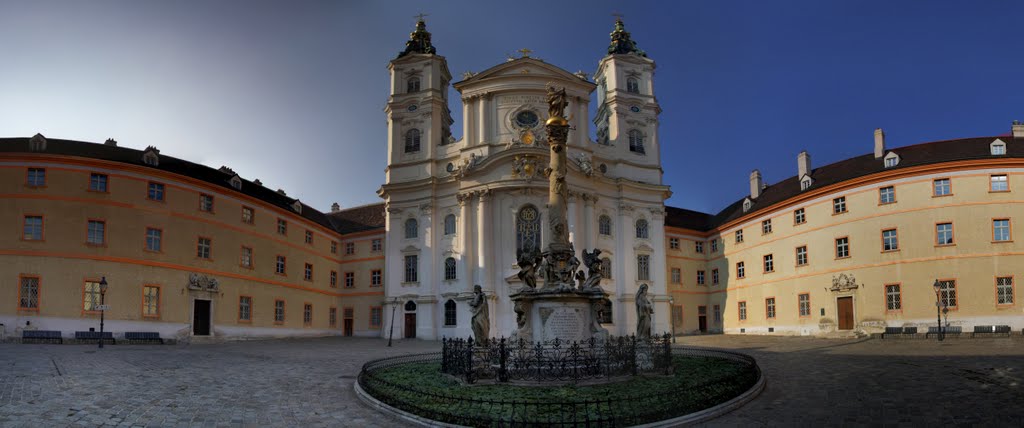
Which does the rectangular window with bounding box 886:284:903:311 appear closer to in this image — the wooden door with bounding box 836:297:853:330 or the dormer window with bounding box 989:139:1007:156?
the wooden door with bounding box 836:297:853:330

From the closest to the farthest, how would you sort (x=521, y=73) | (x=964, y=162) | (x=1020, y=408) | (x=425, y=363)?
(x=1020, y=408) → (x=425, y=363) → (x=964, y=162) → (x=521, y=73)

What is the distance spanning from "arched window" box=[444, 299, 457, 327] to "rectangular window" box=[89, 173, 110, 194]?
23603 mm

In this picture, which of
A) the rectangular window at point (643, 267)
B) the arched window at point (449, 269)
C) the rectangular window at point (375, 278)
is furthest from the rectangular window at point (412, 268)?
the rectangular window at point (643, 267)

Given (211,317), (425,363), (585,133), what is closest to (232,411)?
(425,363)

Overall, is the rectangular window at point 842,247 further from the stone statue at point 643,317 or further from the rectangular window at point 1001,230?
the stone statue at point 643,317

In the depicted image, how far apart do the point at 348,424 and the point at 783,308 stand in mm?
41087

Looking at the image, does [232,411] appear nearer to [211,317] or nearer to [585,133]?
[211,317]

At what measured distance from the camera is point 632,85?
58.2 m

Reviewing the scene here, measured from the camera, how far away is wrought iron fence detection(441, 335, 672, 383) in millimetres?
17281

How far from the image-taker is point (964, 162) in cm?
3797

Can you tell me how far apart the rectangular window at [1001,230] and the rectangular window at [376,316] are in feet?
136

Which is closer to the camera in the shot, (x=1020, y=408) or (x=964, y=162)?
(x=1020, y=408)

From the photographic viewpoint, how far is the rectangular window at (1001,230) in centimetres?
3691

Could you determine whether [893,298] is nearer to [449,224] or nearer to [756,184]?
[756,184]
